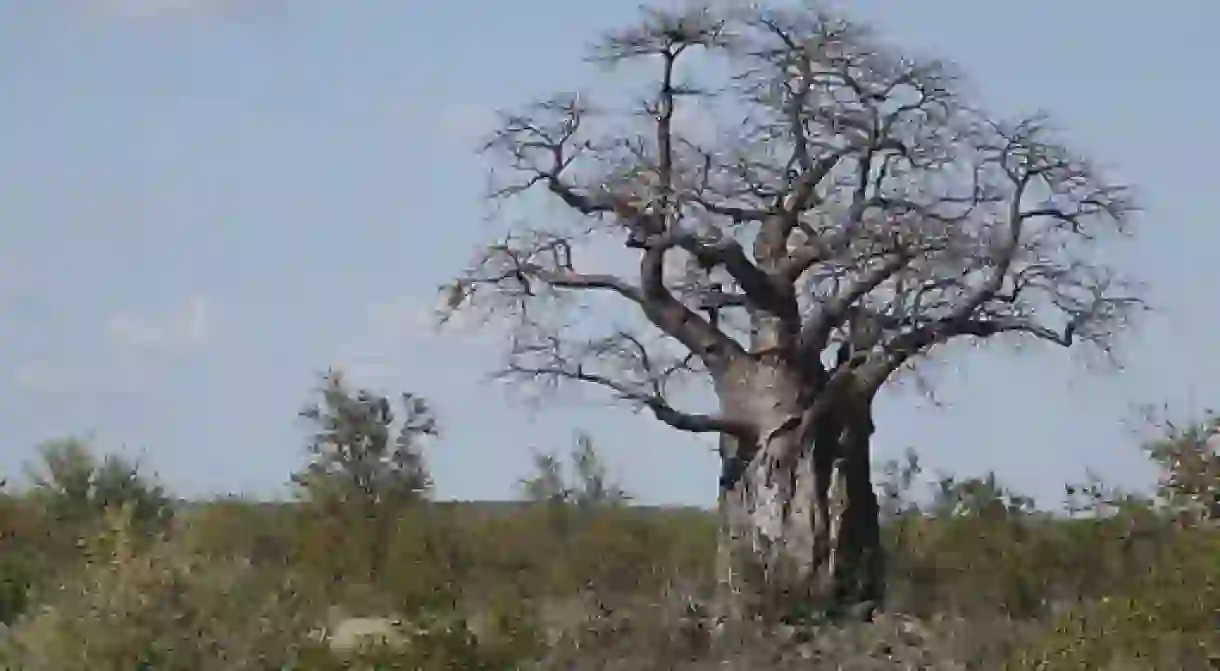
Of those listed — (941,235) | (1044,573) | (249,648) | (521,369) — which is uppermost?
(941,235)

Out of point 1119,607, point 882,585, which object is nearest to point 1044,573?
point 882,585

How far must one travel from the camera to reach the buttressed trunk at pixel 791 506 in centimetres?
1920

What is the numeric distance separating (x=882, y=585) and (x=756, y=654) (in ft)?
7.84

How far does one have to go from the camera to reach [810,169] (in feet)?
62.8

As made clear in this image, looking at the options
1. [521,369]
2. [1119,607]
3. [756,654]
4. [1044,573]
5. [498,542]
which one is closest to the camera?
[1119,607]

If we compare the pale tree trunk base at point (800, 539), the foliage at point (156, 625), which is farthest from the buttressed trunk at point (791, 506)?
the foliage at point (156, 625)

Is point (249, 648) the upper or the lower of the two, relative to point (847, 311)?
lower

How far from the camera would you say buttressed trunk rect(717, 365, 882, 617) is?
19.2m

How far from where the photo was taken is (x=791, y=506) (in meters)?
19.4

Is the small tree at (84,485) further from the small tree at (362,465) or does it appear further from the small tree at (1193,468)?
the small tree at (1193,468)

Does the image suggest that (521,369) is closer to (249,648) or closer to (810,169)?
(810,169)

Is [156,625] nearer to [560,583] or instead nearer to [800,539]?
[800,539]

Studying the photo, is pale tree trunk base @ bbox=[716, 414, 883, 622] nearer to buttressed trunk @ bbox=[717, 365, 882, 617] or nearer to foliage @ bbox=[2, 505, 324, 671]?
buttressed trunk @ bbox=[717, 365, 882, 617]

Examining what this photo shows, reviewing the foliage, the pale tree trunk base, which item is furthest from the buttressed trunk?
the foliage
